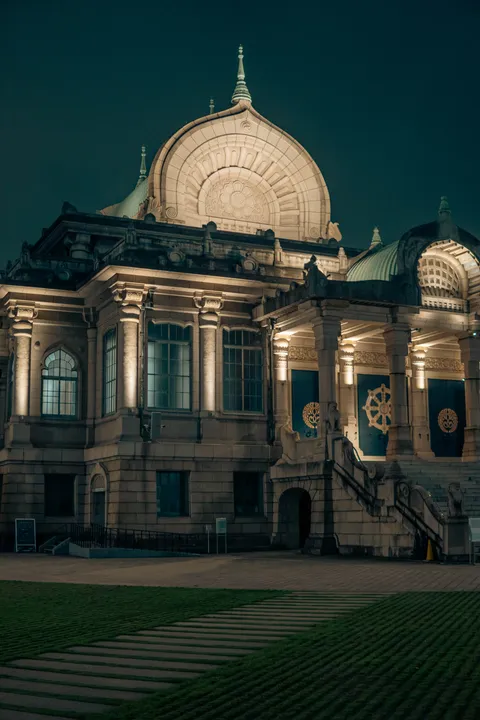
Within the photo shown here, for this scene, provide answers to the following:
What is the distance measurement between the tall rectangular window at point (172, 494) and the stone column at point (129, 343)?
3.25 metres

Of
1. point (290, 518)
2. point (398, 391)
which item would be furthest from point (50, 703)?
point (290, 518)

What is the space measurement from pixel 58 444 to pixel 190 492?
6.76 meters

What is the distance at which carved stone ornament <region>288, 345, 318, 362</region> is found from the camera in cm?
4131

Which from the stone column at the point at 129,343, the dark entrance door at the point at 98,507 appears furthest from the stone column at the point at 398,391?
the dark entrance door at the point at 98,507

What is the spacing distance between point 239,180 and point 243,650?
37.0 metres

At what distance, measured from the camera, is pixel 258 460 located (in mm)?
38906

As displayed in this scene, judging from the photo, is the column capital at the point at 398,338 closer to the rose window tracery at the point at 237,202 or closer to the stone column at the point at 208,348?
the stone column at the point at 208,348

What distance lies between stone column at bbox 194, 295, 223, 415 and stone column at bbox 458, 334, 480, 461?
10853 millimetres

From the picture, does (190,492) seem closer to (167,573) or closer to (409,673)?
(167,573)

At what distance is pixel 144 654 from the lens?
1077 cm

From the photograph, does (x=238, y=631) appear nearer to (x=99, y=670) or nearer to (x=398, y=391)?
(x=99, y=670)

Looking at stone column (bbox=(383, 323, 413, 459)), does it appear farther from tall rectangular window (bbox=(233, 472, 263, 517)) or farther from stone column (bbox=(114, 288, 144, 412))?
stone column (bbox=(114, 288, 144, 412))

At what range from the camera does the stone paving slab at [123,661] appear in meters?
9.93

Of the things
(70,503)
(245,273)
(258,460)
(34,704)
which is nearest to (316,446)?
(258,460)
